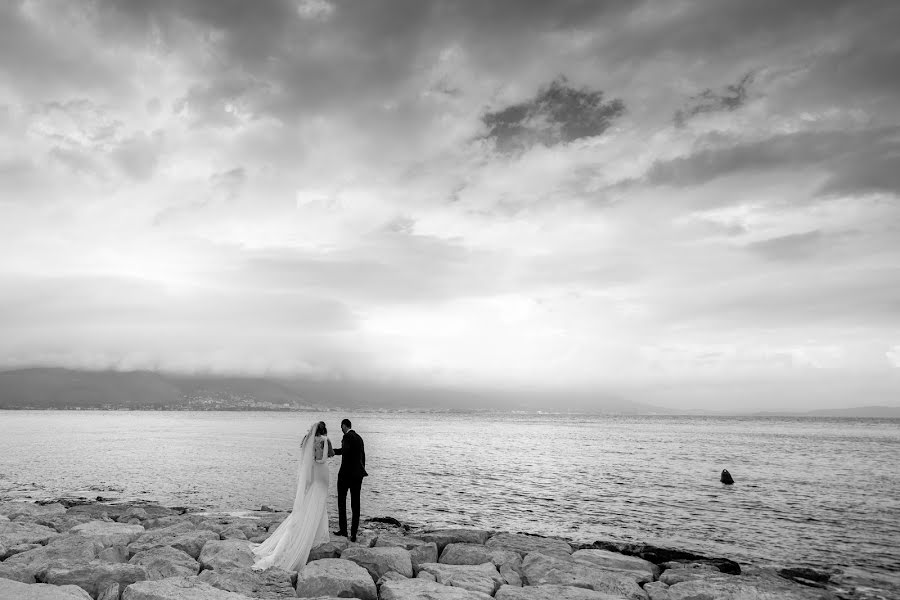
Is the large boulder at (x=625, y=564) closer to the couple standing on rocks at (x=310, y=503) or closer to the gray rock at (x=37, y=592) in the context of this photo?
the couple standing on rocks at (x=310, y=503)

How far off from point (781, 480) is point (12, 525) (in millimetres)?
42876

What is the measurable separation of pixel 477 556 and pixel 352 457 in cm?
427

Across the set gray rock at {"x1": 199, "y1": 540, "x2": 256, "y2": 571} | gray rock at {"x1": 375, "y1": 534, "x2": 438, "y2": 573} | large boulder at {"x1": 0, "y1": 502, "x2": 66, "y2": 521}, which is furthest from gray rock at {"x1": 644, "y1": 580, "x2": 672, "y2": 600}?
large boulder at {"x1": 0, "y1": 502, "x2": 66, "y2": 521}

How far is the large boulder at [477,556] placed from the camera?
13.6 m

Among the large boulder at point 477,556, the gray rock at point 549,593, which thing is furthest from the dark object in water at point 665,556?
the gray rock at point 549,593

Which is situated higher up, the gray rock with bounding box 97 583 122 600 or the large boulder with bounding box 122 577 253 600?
the large boulder with bounding box 122 577 253 600

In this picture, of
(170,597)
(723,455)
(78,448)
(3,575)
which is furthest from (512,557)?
(78,448)

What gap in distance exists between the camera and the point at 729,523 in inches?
932

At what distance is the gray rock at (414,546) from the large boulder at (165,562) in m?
4.92

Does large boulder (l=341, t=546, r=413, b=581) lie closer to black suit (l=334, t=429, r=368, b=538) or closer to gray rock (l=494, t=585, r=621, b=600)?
black suit (l=334, t=429, r=368, b=538)

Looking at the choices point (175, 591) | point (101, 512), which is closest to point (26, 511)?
point (101, 512)

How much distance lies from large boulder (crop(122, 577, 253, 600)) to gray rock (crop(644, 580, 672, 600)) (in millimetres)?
8351

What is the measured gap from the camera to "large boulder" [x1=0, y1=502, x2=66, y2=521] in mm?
18800

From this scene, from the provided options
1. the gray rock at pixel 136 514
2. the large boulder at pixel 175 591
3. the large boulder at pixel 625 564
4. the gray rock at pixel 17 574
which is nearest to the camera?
the large boulder at pixel 175 591
